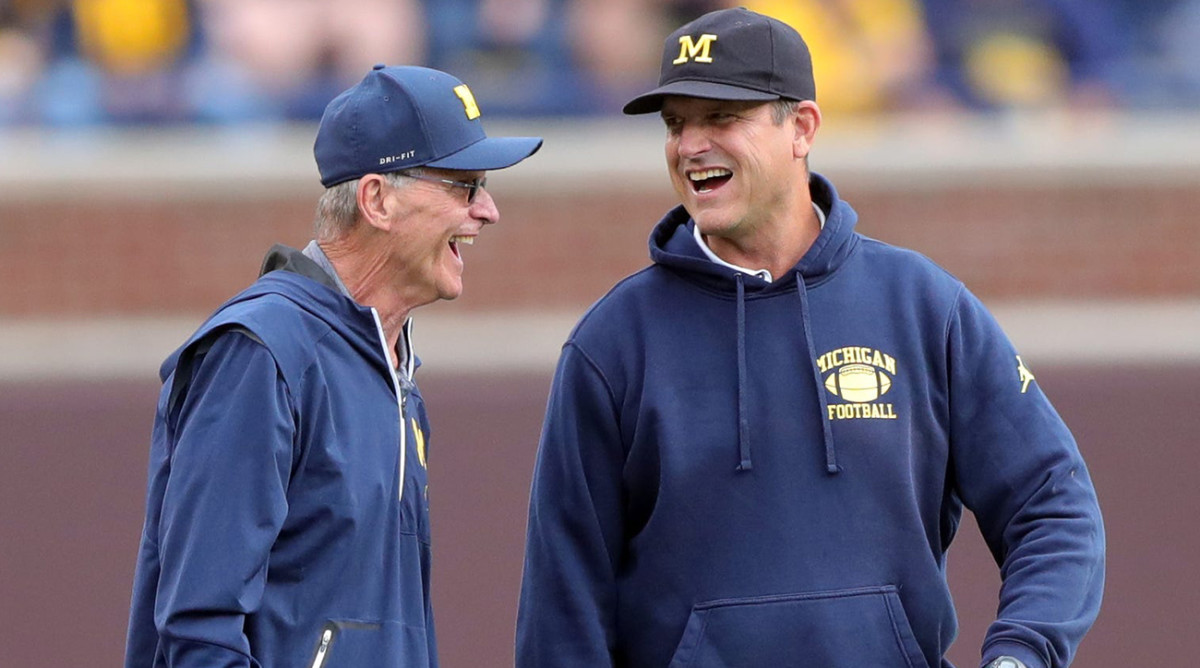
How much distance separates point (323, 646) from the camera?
3443mm

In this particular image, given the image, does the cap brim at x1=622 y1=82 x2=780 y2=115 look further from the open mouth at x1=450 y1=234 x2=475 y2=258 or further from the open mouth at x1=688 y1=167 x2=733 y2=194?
the open mouth at x1=450 y1=234 x2=475 y2=258

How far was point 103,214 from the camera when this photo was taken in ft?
30.2

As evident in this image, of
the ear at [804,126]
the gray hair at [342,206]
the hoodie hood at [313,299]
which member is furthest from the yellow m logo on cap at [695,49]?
the hoodie hood at [313,299]

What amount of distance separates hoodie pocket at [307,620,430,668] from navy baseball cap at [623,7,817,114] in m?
1.27

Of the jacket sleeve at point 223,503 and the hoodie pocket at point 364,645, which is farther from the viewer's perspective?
the hoodie pocket at point 364,645

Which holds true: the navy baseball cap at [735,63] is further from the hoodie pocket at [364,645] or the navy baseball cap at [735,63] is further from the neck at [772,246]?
the hoodie pocket at [364,645]

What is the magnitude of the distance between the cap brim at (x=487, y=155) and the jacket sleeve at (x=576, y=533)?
464mm

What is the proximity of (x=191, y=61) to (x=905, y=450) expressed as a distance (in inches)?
271

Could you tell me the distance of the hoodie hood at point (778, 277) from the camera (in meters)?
3.85

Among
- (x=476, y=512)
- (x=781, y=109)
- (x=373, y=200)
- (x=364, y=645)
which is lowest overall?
(x=476, y=512)

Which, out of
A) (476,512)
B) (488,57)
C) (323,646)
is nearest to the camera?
(323,646)

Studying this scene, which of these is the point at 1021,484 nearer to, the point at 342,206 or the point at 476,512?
the point at 342,206

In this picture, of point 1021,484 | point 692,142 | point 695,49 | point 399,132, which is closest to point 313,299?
point 399,132

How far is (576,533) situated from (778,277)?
2.40 ft
